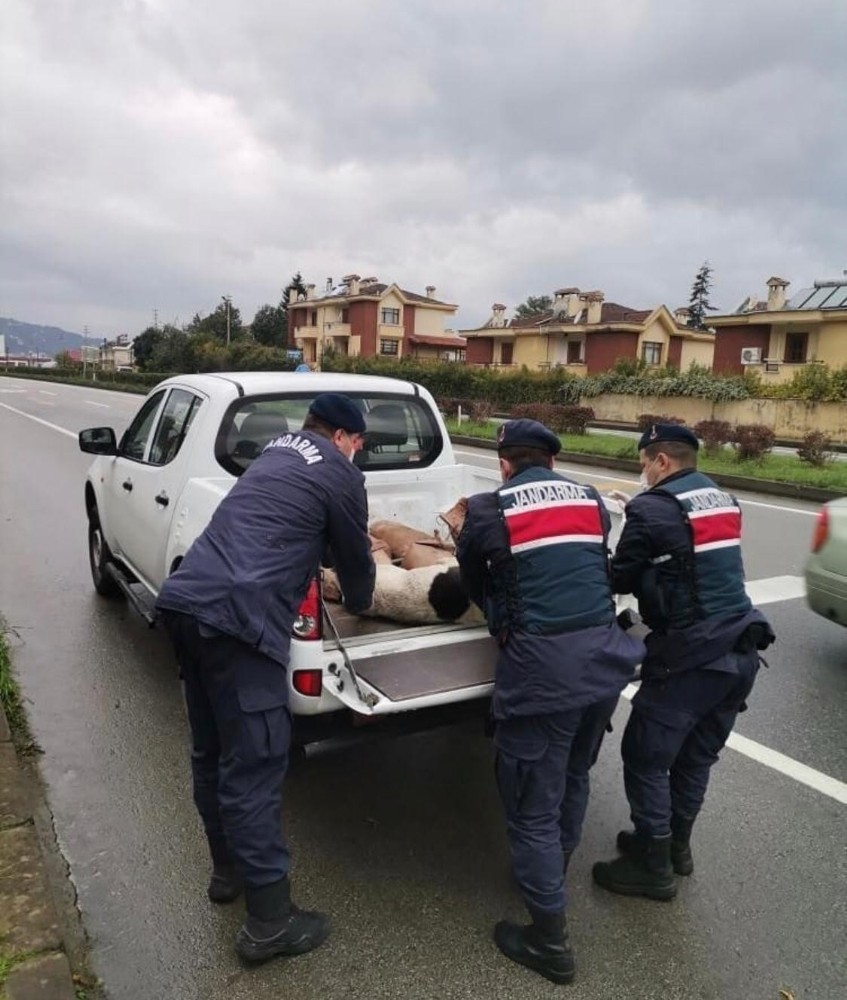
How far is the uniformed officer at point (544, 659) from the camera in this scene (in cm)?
253

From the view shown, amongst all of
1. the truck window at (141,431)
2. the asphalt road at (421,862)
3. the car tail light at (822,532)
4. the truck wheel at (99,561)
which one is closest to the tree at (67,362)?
the truck wheel at (99,561)

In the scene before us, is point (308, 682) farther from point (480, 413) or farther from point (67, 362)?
point (67, 362)

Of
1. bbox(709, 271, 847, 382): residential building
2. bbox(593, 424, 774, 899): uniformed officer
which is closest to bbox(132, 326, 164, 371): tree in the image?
bbox(709, 271, 847, 382): residential building

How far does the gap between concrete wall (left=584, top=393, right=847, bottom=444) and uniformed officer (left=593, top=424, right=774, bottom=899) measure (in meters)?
25.0

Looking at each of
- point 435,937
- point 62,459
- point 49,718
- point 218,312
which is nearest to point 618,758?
Answer: point 435,937

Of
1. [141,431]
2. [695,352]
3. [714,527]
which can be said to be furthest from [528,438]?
[695,352]

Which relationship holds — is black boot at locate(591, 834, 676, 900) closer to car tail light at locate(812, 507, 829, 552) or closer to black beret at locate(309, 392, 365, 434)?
black beret at locate(309, 392, 365, 434)

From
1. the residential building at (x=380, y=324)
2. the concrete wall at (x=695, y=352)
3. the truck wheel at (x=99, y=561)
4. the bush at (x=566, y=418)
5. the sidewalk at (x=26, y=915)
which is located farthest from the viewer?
the residential building at (x=380, y=324)

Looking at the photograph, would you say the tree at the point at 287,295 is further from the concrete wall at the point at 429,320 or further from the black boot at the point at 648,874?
the black boot at the point at 648,874

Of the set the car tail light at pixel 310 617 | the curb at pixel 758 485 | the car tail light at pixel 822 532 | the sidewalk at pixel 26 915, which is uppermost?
the car tail light at pixel 310 617

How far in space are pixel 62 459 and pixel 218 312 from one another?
8327cm

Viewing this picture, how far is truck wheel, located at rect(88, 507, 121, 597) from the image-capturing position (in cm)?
616

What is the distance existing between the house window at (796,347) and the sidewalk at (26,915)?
3983cm

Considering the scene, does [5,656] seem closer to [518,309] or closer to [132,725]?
[132,725]
